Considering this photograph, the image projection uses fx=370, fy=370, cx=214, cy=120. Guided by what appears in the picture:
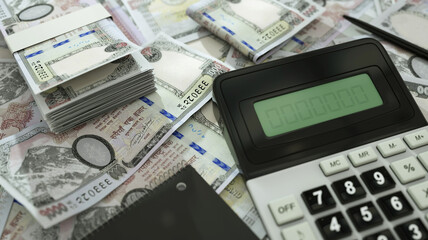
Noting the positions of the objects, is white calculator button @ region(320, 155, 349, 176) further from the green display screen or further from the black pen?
the black pen

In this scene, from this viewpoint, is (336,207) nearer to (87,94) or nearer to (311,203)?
(311,203)

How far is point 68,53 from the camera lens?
526 mm

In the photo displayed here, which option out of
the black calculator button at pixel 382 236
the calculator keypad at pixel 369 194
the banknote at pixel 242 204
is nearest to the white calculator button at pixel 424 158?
the calculator keypad at pixel 369 194

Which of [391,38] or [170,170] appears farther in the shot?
[391,38]

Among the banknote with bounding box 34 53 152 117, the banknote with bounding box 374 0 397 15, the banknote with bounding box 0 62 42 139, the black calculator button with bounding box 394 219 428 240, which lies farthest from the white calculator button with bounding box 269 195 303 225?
the banknote with bounding box 374 0 397 15

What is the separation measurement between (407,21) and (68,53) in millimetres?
599

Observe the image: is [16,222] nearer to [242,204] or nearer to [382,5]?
[242,204]

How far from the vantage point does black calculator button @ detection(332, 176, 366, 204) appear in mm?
416

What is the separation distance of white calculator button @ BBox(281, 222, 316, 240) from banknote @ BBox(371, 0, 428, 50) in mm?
429

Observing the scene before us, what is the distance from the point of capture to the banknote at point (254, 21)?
64 centimetres

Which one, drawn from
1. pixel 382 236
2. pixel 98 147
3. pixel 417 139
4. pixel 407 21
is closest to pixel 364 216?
pixel 382 236

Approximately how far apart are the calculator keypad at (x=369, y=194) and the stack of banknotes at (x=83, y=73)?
27cm

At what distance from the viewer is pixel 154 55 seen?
2.02 feet

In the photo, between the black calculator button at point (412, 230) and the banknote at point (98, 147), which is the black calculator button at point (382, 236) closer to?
the black calculator button at point (412, 230)
